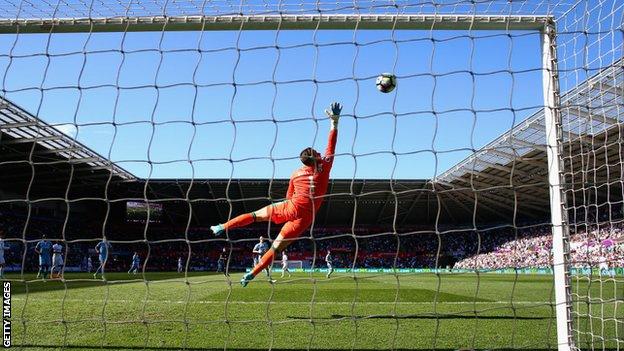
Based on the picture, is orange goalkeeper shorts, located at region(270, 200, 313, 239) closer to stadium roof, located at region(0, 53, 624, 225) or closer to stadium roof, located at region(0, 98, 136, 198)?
stadium roof, located at region(0, 53, 624, 225)

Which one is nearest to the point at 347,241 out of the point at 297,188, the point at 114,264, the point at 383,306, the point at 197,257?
the point at 197,257

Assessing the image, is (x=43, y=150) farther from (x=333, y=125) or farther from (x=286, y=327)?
(x=333, y=125)

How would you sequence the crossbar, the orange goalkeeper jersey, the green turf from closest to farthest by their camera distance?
the crossbar < the green turf < the orange goalkeeper jersey

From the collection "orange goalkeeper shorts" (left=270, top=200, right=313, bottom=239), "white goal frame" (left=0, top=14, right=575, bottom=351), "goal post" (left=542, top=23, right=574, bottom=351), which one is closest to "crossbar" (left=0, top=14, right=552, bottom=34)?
"white goal frame" (left=0, top=14, right=575, bottom=351)

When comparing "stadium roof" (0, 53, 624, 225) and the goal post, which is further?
"stadium roof" (0, 53, 624, 225)

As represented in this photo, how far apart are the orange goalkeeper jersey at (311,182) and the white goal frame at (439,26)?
3.69 ft

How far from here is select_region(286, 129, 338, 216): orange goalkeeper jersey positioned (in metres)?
4.89

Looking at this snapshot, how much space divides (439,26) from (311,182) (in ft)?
5.95

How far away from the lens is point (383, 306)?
855 centimetres

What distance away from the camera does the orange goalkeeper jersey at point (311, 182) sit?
4.89m

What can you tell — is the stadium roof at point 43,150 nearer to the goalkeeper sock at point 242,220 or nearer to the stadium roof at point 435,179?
the stadium roof at point 435,179

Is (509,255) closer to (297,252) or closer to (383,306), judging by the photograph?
(297,252)

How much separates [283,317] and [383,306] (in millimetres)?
2055

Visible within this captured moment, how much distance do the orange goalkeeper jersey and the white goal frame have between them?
3.69 feet
